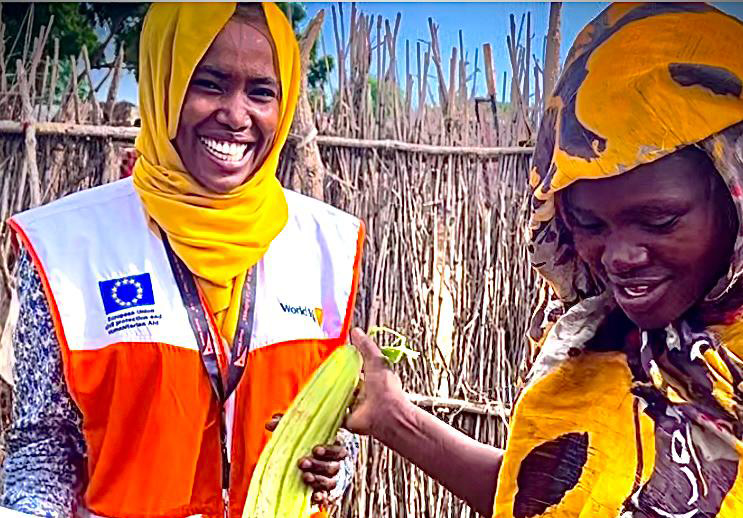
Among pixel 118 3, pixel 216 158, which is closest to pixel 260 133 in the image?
pixel 216 158

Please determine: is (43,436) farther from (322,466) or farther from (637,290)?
(637,290)

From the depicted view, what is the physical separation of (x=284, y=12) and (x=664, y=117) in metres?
0.91

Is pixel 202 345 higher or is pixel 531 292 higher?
pixel 531 292

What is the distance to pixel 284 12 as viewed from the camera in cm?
214

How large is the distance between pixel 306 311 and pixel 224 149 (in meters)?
0.36

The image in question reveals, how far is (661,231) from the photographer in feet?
4.97

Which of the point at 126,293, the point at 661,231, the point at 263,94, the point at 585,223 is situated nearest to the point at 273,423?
the point at 126,293

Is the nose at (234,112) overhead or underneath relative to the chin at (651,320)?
overhead

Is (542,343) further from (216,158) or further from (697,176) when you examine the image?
(216,158)

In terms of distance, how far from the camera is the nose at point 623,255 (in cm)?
153

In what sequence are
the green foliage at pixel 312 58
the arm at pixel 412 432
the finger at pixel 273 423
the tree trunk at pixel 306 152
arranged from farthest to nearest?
1. the tree trunk at pixel 306 152
2. the green foliage at pixel 312 58
3. the finger at pixel 273 423
4. the arm at pixel 412 432

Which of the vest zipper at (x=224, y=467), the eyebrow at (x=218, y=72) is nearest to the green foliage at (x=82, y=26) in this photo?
the eyebrow at (x=218, y=72)

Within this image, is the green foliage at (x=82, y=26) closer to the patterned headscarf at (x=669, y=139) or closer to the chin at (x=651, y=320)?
the patterned headscarf at (x=669, y=139)

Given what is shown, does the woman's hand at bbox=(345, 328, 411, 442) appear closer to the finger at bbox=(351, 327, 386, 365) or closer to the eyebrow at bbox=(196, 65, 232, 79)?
the finger at bbox=(351, 327, 386, 365)
